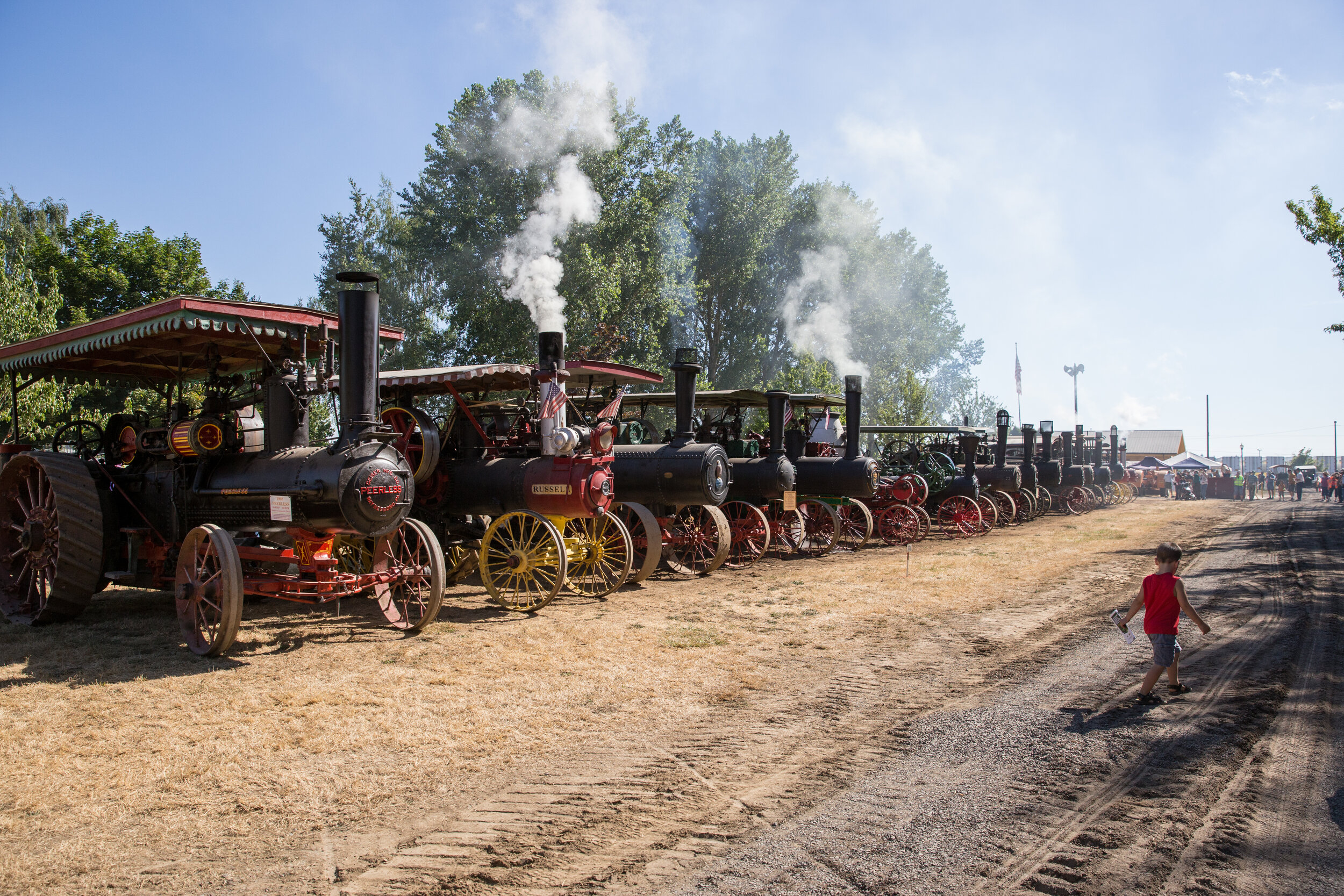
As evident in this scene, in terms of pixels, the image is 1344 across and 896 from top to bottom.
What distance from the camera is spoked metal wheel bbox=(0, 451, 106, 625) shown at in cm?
620

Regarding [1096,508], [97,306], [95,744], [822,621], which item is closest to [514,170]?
[97,306]

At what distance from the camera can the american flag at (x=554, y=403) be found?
7.55m

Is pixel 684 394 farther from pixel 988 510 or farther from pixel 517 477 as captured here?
pixel 988 510

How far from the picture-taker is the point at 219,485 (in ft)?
20.5

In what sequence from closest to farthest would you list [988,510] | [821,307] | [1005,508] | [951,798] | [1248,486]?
[951,798] → [988,510] → [1005,508] → [1248,486] → [821,307]

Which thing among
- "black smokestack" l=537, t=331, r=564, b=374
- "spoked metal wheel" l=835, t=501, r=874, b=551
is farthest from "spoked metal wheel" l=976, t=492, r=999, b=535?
"black smokestack" l=537, t=331, r=564, b=374

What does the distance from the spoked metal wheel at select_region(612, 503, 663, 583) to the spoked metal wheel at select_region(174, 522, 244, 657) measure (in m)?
3.87

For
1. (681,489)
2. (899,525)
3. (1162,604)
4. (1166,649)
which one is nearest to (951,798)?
(1166,649)

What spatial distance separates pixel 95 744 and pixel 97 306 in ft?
76.4

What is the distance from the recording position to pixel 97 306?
74.3ft

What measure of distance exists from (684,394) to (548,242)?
12731mm

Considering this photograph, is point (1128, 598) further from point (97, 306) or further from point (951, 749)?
point (97, 306)

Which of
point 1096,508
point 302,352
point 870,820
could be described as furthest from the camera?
point 1096,508

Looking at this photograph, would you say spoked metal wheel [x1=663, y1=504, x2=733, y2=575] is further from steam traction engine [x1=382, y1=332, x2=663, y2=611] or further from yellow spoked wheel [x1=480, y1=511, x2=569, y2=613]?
yellow spoked wheel [x1=480, y1=511, x2=569, y2=613]
